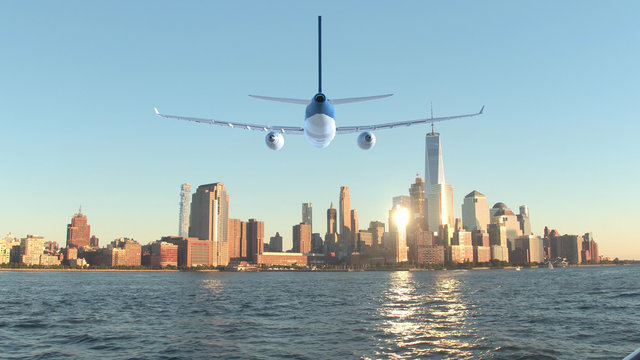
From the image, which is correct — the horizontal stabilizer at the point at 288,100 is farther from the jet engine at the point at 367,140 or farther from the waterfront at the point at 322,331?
the waterfront at the point at 322,331

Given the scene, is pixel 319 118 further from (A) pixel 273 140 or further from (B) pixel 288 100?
(A) pixel 273 140

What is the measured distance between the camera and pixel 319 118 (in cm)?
2816

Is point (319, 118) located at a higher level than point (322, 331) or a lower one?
higher

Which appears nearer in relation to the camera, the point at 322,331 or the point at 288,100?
the point at 288,100

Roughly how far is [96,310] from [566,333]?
63.6 meters

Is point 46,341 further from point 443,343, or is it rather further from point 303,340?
point 443,343

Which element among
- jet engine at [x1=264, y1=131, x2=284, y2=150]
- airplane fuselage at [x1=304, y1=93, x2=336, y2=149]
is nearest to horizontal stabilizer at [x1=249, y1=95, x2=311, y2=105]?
airplane fuselage at [x1=304, y1=93, x2=336, y2=149]

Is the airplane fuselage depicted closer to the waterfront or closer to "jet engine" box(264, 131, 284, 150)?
"jet engine" box(264, 131, 284, 150)

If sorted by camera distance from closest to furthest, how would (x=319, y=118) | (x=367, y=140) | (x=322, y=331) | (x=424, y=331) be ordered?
1. (x=319, y=118)
2. (x=367, y=140)
3. (x=424, y=331)
4. (x=322, y=331)

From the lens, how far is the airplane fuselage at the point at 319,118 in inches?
1110

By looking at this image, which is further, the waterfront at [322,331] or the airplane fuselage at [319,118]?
the waterfront at [322,331]

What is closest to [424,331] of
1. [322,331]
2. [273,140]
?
[322,331]

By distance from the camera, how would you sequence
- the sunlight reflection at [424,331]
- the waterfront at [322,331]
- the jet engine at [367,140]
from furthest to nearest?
the waterfront at [322,331] → the sunlight reflection at [424,331] → the jet engine at [367,140]

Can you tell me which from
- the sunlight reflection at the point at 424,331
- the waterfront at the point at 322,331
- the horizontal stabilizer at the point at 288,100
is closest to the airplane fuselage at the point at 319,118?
the horizontal stabilizer at the point at 288,100
